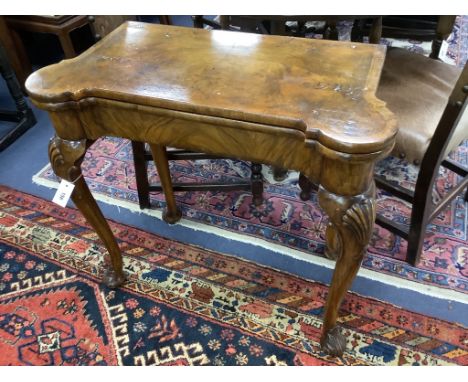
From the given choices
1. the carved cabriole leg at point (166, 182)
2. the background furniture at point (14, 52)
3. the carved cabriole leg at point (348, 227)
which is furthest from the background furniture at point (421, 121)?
the background furniture at point (14, 52)

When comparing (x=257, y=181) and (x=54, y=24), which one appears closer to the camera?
(x=257, y=181)

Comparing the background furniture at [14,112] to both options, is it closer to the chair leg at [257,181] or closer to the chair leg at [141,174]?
the chair leg at [141,174]

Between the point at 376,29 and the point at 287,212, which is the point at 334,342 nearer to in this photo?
the point at 287,212

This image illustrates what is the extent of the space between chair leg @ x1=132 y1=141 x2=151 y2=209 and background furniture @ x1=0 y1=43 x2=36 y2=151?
100 cm

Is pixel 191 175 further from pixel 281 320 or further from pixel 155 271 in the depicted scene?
pixel 281 320

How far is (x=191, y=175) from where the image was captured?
6.41ft

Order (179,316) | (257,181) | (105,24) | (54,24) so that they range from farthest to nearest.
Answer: (54,24)
(257,181)
(105,24)
(179,316)

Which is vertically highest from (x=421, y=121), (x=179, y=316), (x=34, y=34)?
(x=421, y=121)

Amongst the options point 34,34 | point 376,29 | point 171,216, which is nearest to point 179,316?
point 171,216

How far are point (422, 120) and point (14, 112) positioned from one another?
217 cm

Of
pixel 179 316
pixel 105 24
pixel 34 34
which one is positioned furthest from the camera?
pixel 34 34

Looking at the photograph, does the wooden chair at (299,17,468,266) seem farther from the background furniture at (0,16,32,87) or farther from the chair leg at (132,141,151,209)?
the background furniture at (0,16,32,87)

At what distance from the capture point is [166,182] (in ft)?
5.23

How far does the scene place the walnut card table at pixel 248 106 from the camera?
2.64 feet
